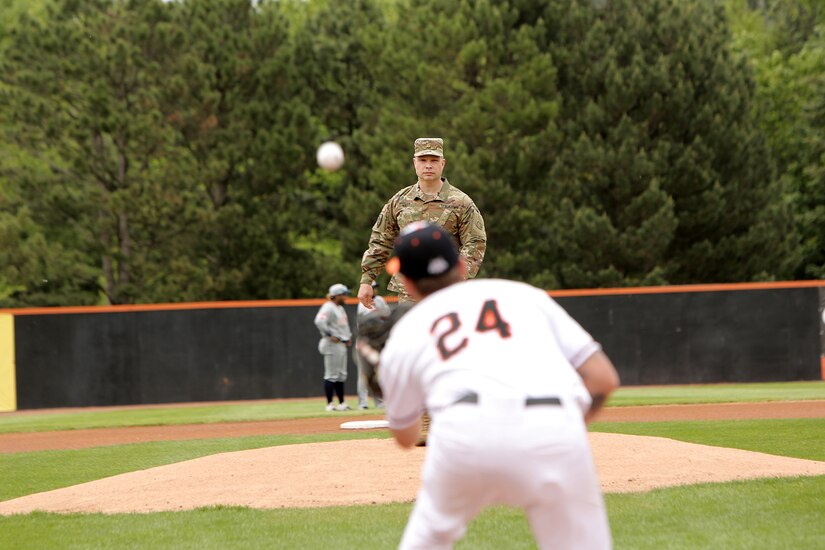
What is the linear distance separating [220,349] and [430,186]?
15173 millimetres

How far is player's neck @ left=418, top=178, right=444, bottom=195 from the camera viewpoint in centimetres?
898

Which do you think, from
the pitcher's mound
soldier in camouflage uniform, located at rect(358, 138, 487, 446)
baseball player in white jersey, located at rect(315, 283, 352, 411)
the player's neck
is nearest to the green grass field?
the pitcher's mound

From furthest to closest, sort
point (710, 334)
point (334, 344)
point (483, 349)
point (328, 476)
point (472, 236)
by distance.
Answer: point (710, 334), point (334, 344), point (472, 236), point (328, 476), point (483, 349)

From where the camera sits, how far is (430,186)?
8992 mm

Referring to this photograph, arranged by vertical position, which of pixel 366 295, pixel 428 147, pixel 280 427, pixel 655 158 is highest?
pixel 655 158

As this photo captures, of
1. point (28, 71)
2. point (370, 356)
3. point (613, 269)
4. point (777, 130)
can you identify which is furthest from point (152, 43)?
point (370, 356)

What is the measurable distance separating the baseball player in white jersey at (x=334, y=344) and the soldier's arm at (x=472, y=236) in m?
9.26

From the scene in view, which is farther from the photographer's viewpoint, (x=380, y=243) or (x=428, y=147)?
(x=380, y=243)

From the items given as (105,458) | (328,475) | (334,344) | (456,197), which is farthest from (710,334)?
(328,475)

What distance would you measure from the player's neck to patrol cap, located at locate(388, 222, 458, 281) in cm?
514

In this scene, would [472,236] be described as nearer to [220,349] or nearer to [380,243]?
[380,243]

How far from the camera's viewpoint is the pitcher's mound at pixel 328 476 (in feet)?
25.6

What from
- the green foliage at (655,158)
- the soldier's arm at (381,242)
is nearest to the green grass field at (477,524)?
the soldier's arm at (381,242)

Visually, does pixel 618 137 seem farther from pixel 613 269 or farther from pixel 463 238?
pixel 463 238
